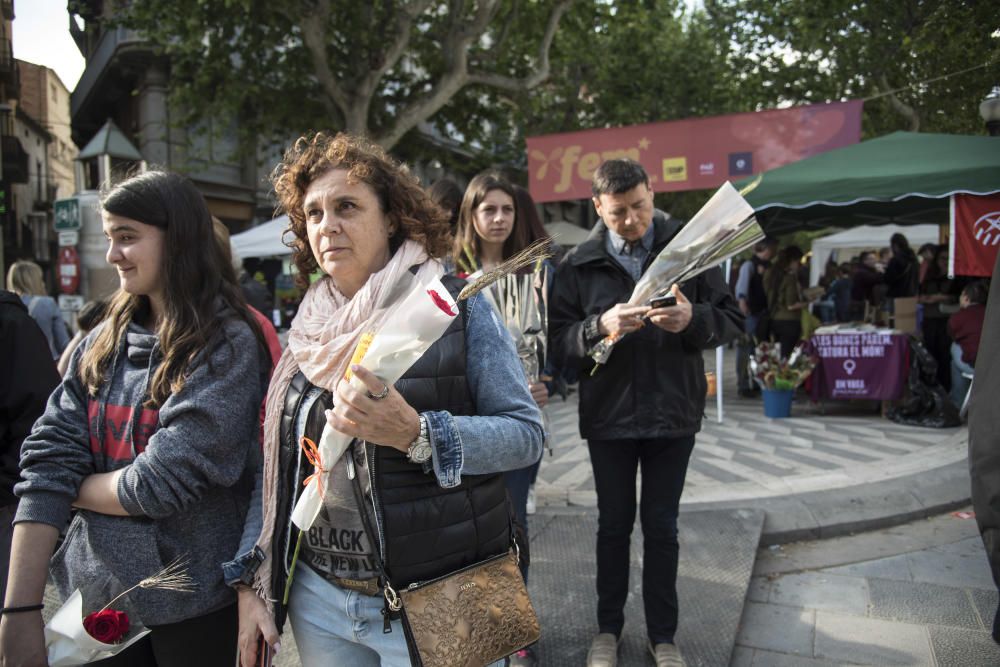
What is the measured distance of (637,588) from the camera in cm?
334

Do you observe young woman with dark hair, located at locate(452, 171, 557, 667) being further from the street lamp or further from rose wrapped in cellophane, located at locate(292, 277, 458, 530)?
the street lamp

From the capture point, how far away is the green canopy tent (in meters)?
6.18

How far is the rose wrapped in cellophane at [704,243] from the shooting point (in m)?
2.37

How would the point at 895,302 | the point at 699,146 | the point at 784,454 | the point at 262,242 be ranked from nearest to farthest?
the point at 784,454 < the point at 895,302 < the point at 262,242 < the point at 699,146

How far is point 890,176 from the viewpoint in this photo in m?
6.58

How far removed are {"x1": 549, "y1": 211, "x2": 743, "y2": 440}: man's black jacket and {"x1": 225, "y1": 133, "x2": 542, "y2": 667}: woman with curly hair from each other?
1.04 metres

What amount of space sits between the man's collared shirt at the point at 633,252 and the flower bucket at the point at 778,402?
5423 millimetres

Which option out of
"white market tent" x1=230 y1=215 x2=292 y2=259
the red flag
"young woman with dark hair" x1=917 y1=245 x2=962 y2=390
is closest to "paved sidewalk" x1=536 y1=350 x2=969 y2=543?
"young woman with dark hair" x1=917 y1=245 x2=962 y2=390

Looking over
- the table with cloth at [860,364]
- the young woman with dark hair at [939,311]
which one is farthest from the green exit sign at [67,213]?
the young woman with dark hair at [939,311]

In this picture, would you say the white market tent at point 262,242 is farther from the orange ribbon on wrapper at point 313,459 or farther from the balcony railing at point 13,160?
the orange ribbon on wrapper at point 313,459

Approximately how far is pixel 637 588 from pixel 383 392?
2.50 meters

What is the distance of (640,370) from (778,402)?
5507mm

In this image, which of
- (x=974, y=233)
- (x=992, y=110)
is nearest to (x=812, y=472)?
(x=974, y=233)

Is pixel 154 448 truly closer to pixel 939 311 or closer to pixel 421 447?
pixel 421 447
